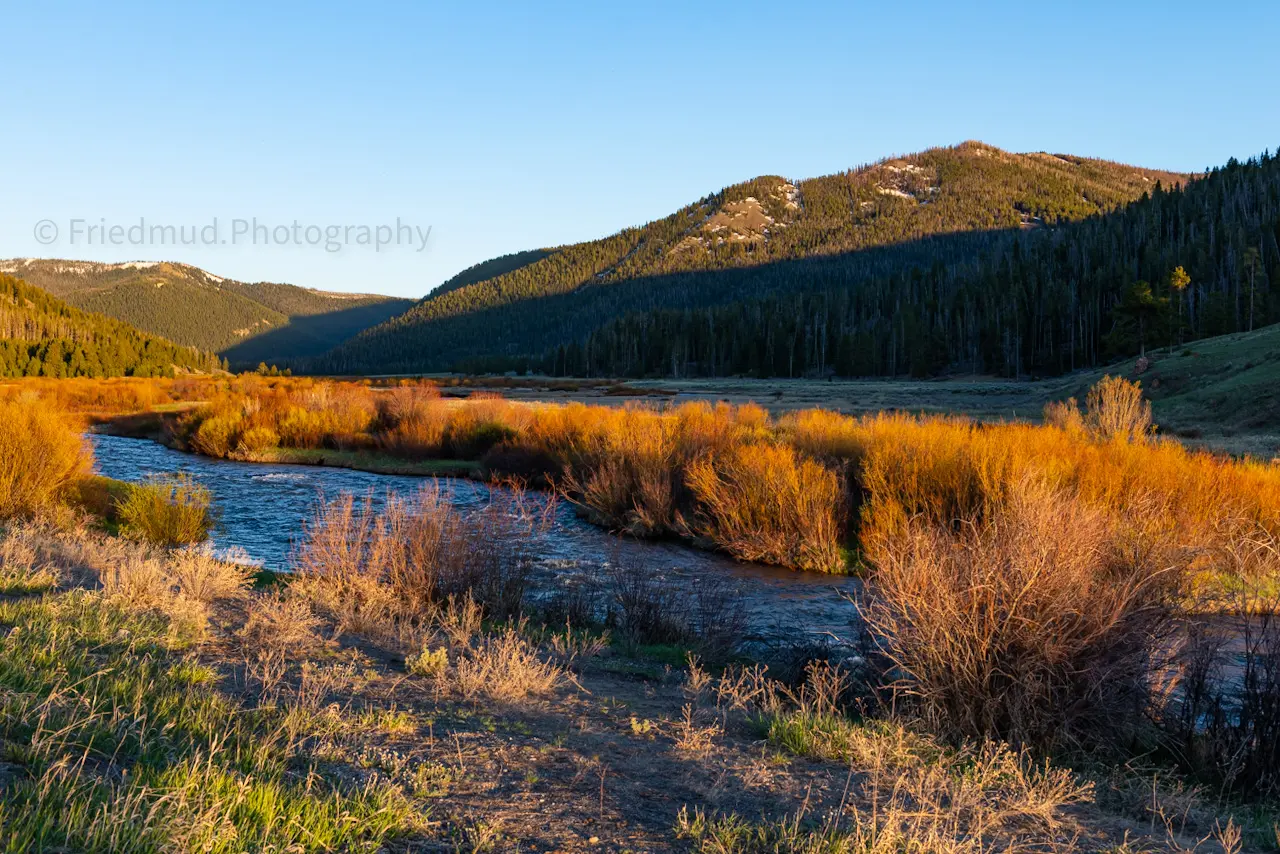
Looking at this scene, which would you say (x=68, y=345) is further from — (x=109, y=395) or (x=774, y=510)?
(x=774, y=510)

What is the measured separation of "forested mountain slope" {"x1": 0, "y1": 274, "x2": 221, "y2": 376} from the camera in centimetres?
8191

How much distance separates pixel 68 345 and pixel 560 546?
96976mm

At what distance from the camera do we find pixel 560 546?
15227mm

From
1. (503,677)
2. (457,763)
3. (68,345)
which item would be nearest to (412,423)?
(503,677)

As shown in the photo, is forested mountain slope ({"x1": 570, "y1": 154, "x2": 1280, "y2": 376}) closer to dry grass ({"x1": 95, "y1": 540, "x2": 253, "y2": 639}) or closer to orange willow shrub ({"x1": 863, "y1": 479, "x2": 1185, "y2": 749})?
orange willow shrub ({"x1": 863, "y1": 479, "x2": 1185, "y2": 749})

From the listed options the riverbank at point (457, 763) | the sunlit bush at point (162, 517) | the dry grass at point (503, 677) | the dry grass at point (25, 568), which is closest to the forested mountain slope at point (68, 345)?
the sunlit bush at point (162, 517)

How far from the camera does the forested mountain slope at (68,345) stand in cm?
8191

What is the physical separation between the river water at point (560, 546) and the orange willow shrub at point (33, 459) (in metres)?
2.83

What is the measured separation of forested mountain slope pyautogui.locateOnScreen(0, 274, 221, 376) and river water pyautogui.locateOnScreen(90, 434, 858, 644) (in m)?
71.5

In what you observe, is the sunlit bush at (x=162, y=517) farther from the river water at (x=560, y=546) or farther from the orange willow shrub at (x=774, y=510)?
the orange willow shrub at (x=774, y=510)

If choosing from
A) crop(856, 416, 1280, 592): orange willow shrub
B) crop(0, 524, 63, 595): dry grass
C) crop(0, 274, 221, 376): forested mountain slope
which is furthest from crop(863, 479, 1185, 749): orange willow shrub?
crop(0, 274, 221, 376): forested mountain slope

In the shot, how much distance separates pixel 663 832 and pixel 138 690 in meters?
3.08

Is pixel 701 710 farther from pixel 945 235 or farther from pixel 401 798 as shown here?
pixel 945 235

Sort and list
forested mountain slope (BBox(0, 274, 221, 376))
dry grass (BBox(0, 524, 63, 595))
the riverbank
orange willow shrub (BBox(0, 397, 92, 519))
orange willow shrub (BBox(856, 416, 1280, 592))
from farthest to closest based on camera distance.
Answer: forested mountain slope (BBox(0, 274, 221, 376))
orange willow shrub (BBox(0, 397, 92, 519))
orange willow shrub (BBox(856, 416, 1280, 592))
dry grass (BBox(0, 524, 63, 595))
the riverbank
